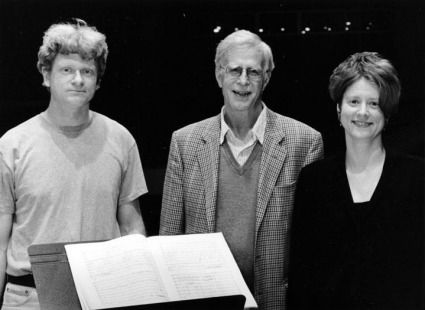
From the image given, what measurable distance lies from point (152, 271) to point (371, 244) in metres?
0.82

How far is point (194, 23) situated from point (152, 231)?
3.29 feet


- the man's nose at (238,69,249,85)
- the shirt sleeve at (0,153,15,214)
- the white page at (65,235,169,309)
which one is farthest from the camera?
the man's nose at (238,69,249,85)

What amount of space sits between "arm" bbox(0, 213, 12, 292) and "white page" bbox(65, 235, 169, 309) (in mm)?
548

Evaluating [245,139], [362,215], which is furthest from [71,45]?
[362,215]

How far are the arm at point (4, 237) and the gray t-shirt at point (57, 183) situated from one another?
18 millimetres

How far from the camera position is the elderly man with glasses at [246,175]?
7.95 ft

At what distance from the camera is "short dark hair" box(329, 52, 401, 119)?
2189 millimetres

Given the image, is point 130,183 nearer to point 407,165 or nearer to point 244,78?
point 244,78

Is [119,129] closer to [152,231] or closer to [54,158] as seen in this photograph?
[54,158]

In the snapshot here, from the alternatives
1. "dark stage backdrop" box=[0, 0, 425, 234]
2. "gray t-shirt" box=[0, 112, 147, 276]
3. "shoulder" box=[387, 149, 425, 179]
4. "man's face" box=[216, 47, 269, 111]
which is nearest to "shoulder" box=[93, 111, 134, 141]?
"gray t-shirt" box=[0, 112, 147, 276]

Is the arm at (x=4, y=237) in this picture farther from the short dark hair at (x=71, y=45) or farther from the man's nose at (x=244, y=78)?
the man's nose at (x=244, y=78)

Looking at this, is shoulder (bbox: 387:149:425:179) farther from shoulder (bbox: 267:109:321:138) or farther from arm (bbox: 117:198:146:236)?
arm (bbox: 117:198:146:236)

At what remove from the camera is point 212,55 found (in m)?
2.81

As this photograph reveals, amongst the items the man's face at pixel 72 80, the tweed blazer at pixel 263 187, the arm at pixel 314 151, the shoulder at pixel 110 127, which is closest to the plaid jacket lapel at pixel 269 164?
the tweed blazer at pixel 263 187
